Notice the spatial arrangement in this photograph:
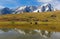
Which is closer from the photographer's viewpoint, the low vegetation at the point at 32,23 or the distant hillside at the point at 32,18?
the low vegetation at the point at 32,23

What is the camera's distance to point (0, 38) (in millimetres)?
30547

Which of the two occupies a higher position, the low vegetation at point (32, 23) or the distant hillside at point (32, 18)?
the low vegetation at point (32, 23)

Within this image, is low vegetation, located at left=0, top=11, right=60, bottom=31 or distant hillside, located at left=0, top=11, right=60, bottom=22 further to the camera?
distant hillside, located at left=0, top=11, right=60, bottom=22

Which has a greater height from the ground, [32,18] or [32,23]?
[32,23]

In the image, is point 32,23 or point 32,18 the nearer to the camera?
point 32,23

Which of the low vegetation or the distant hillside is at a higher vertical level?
the low vegetation
